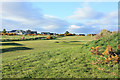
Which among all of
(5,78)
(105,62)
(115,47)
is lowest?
(5,78)

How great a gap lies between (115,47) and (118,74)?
2.46 m

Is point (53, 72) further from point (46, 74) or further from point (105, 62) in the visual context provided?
point (105, 62)

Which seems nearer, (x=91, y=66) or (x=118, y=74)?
(x=118, y=74)

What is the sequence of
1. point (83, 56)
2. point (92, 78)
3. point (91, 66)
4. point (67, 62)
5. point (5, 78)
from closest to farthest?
point (92, 78) → point (5, 78) → point (91, 66) → point (67, 62) → point (83, 56)

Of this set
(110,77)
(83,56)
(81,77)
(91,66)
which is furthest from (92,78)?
(83,56)

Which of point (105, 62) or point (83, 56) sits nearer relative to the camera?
point (105, 62)

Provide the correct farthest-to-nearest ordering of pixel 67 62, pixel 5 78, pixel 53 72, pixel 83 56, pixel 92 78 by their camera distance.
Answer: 1. pixel 83 56
2. pixel 67 62
3. pixel 53 72
4. pixel 5 78
5. pixel 92 78

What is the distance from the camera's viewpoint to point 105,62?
7.76 m

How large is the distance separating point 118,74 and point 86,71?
2.05 meters

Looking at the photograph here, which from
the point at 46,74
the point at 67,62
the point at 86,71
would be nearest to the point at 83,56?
the point at 67,62

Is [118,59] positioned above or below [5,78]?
above

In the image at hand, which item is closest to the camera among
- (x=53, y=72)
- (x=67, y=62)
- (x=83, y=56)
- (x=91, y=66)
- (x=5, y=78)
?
(x=5, y=78)

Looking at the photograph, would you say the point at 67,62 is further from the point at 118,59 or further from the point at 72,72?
the point at 118,59

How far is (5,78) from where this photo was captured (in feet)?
22.8
